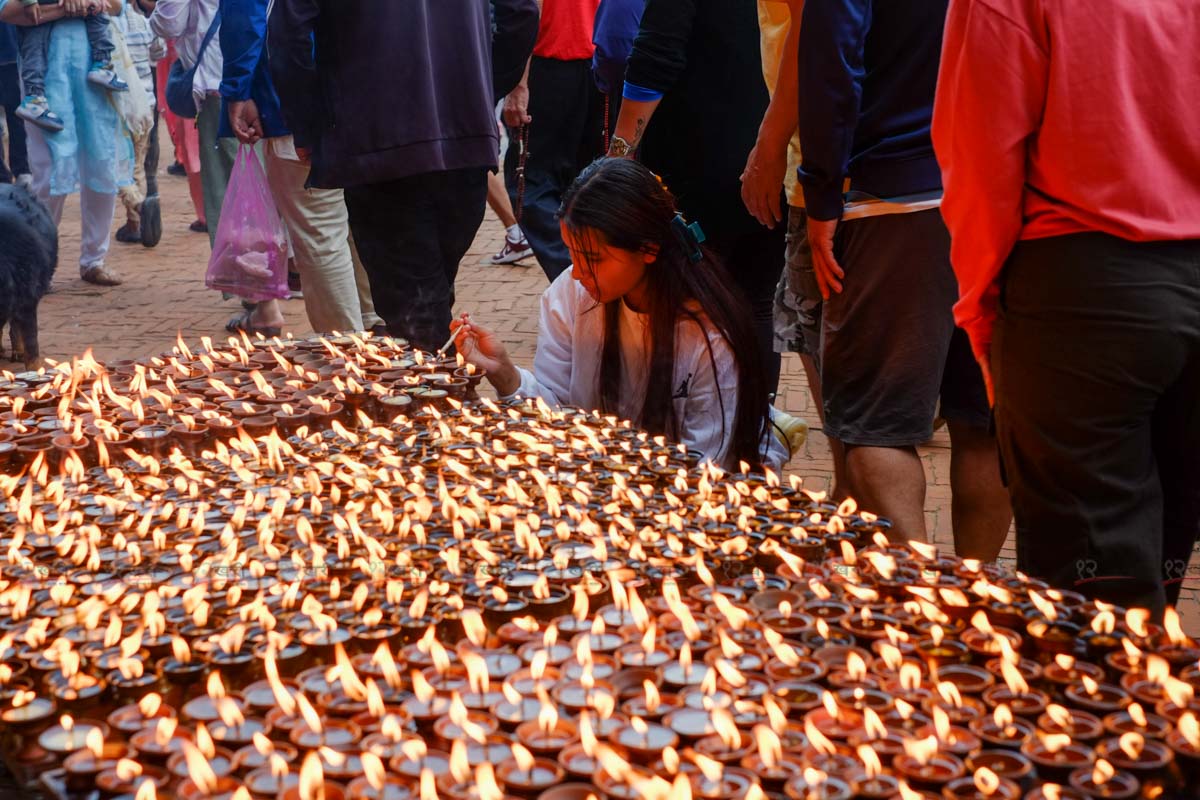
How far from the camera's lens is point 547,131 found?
7934 mm

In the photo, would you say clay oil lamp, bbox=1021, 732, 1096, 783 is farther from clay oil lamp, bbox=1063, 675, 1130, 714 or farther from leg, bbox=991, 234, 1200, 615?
leg, bbox=991, 234, 1200, 615

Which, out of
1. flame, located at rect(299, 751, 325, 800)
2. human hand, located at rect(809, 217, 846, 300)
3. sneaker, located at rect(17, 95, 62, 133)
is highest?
sneaker, located at rect(17, 95, 62, 133)

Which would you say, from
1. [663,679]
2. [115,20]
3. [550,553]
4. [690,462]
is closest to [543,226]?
[115,20]

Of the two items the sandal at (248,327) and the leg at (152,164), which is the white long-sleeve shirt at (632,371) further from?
the leg at (152,164)

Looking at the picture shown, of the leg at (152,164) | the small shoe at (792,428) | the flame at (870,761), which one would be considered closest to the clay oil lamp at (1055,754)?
the flame at (870,761)

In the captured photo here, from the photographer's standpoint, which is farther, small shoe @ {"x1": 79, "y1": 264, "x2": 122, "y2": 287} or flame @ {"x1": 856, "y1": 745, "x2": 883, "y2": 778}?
small shoe @ {"x1": 79, "y1": 264, "x2": 122, "y2": 287}

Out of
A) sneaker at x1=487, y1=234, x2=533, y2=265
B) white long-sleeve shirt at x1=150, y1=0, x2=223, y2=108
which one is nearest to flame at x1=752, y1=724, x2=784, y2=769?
white long-sleeve shirt at x1=150, y1=0, x2=223, y2=108

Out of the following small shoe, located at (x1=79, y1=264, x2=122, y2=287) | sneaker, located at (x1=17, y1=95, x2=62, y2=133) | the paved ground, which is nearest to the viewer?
the paved ground

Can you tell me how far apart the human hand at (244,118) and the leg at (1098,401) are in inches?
192

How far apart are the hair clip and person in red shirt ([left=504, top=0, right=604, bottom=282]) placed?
3.91 metres

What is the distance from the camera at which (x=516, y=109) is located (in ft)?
23.6

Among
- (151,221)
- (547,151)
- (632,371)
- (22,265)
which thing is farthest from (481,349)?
(151,221)

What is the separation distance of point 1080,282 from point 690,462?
1.03 metres

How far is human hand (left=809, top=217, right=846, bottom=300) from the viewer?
11.9 feet
